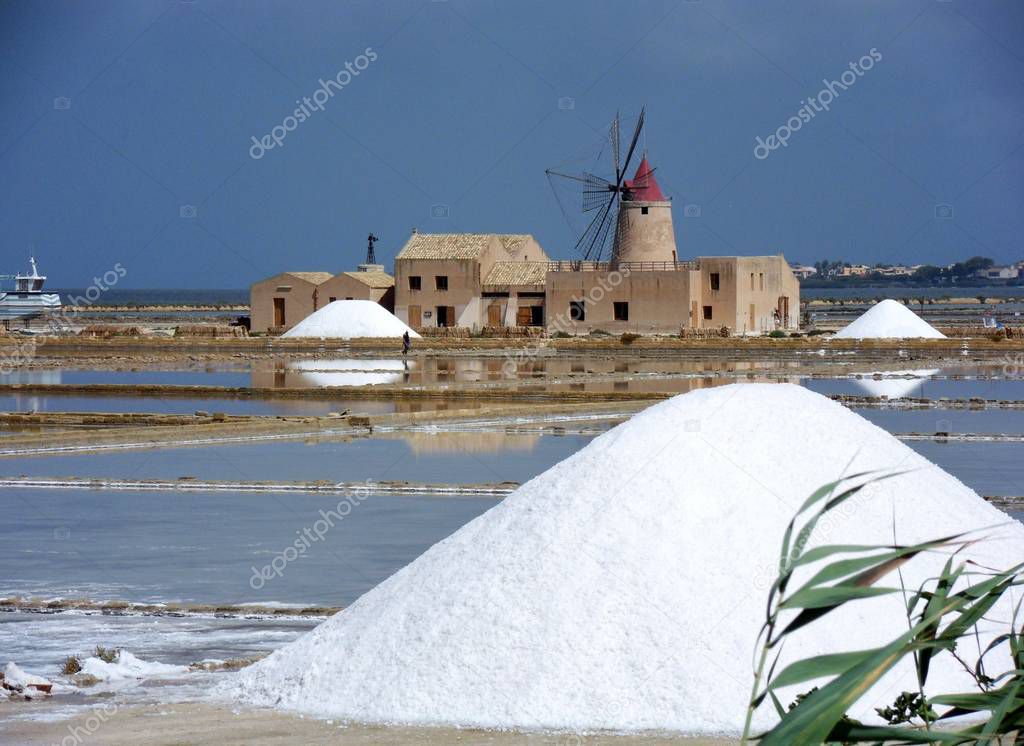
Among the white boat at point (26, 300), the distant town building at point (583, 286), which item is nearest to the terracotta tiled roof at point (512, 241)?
the distant town building at point (583, 286)

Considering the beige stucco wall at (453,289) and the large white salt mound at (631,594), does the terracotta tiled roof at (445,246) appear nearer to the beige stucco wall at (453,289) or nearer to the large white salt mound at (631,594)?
the beige stucco wall at (453,289)

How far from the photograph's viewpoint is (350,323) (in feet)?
98.4

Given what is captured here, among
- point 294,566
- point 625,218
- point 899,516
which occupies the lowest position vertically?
point 294,566

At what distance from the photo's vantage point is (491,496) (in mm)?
9484

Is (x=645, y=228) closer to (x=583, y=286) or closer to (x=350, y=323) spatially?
(x=583, y=286)

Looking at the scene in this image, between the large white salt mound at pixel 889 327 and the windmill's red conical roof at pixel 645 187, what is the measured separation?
4911 millimetres

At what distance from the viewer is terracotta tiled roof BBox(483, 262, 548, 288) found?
1235 inches

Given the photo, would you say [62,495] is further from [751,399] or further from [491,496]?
[751,399]

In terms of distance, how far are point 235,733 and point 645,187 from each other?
2717cm

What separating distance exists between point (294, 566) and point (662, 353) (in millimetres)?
19288

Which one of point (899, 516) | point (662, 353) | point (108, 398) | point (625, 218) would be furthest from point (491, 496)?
point (625, 218)

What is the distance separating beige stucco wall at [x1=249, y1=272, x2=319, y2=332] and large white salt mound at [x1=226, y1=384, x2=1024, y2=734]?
92.5 ft

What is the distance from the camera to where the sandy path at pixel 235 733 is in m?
4.19

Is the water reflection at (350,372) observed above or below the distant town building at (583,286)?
below
